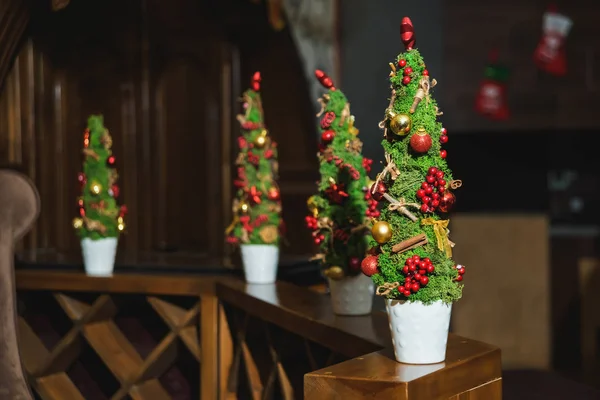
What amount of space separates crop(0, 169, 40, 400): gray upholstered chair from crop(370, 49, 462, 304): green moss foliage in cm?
100

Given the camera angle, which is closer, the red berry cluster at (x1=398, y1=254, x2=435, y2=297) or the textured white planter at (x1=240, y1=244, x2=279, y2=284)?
the red berry cluster at (x1=398, y1=254, x2=435, y2=297)

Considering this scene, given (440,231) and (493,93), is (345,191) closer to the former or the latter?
(440,231)

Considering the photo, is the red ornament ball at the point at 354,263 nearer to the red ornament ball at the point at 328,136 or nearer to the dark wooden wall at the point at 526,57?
the red ornament ball at the point at 328,136

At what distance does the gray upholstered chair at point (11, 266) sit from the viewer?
80.2 inches

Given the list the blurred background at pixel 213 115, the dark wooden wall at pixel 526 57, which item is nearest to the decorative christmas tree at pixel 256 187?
the blurred background at pixel 213 115

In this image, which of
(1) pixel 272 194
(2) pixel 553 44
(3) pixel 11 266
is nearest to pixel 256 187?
(1) pixel 272 194

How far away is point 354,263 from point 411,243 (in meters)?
0.49

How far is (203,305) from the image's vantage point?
96.6 inches

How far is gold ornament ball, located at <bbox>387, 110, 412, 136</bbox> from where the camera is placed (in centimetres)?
145

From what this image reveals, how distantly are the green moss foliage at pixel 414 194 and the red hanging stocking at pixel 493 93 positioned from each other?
11.2 feet

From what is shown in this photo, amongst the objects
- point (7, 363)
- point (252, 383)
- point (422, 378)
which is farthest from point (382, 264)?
point (7, 363)

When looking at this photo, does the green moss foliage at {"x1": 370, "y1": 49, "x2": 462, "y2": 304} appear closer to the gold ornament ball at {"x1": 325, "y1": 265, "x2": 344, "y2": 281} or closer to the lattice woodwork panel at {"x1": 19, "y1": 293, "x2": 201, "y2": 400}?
the gold ornament ball at {"x1": 325, "y1": 265, "x2": 344, "y2": 281}

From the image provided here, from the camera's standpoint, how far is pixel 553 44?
4.70 meters

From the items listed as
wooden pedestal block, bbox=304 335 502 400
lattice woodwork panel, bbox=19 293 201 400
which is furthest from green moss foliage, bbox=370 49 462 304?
lattice woodwork panel, bbox=19 293 201 400
